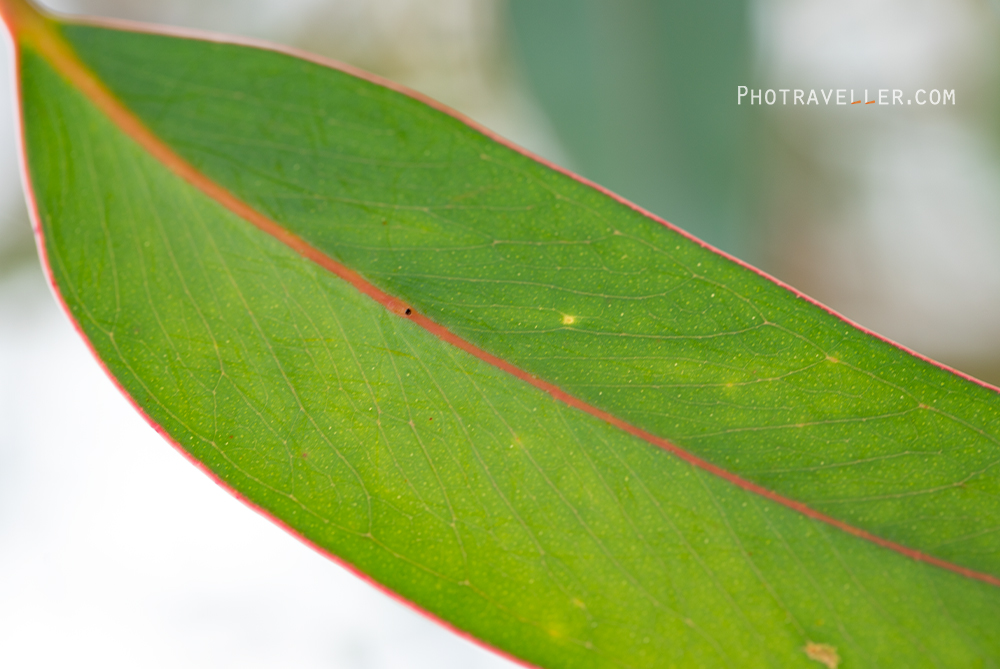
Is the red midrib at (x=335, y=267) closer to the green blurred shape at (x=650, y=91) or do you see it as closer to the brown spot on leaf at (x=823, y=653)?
the brown spot on leaf at (x=823, y=653)

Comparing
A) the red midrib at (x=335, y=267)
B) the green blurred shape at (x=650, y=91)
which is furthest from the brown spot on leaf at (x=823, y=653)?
the green blurred shape at (x=650, y=91)

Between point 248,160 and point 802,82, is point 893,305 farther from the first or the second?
point 248,160

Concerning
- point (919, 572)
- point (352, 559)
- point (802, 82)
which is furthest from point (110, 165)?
point (802, 82)

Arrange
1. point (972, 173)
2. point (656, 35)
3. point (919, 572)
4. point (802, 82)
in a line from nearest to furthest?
point (919, 572) → point (656, 35) → point (802, 82) → point (972, 173)

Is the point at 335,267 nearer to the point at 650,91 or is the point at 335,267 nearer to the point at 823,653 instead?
the point at 823,653

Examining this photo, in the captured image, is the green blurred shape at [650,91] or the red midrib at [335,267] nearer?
the red midrib at [335,267]

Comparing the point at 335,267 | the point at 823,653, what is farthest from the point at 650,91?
the point at 823,653
